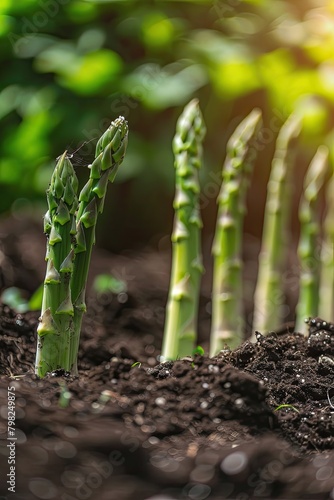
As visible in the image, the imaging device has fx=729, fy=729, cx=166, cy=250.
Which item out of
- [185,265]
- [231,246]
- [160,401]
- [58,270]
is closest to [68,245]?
[58,270]

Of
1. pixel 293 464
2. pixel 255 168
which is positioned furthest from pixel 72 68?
pixel 293 464

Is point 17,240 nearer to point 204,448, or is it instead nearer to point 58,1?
point 58,1

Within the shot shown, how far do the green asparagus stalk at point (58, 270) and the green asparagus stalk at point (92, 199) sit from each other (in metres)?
0.03

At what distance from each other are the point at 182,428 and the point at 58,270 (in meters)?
0.39

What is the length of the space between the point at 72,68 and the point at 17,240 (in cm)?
72

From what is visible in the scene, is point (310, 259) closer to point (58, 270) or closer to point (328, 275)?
point (328, 275)

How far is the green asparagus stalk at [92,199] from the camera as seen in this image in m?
1.38

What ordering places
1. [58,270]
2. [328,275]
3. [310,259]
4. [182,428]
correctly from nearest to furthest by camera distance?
1. [182,428]
2. [58,270]
3. [310,259]
4. [328,275]

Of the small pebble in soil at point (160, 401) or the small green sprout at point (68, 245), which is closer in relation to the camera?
the small pebble in soil at point (160, 401)

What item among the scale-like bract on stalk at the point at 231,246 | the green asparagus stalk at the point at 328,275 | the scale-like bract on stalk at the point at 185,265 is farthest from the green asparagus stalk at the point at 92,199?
the green asparagus stalk at the point at 328,275

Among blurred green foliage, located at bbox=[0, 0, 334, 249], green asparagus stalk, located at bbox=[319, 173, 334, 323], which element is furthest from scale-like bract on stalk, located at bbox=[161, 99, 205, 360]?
blurred green foliage, located at bbox=[0, 0, 334, 249]

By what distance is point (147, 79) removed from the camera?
3.00 m

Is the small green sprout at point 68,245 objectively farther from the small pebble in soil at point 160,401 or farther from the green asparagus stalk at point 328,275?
the green asparagus stalk at point 328,275

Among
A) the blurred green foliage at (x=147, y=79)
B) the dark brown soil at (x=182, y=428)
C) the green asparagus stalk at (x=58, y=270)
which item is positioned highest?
the blurred green foliage at (x=147, y=79)
